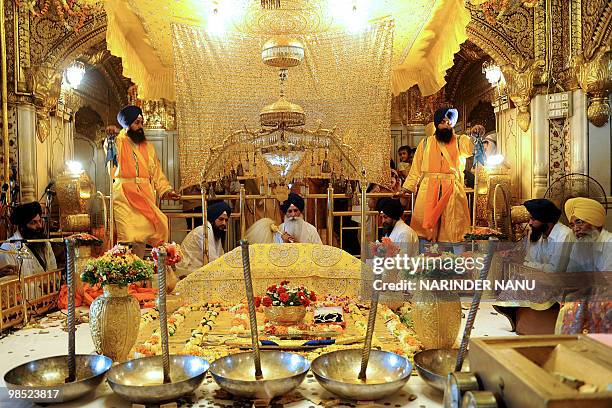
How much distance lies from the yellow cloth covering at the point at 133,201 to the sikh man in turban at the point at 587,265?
4647mm

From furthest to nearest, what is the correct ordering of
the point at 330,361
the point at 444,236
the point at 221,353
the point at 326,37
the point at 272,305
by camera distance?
the point at 444,236, the point at 326,37, the point at 272,305, the point at 221,353, the point at 330,361

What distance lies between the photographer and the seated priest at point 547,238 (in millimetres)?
4449

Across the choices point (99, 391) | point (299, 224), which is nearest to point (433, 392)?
point (99, 391)

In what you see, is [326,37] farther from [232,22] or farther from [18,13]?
[18,13]

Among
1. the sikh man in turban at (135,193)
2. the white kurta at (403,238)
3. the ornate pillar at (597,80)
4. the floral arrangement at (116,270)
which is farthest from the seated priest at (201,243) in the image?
the ornate pillar at (597,80)

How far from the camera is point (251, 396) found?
2652 millimetres

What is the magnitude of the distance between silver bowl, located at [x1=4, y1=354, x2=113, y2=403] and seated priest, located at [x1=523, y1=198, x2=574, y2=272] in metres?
3.28

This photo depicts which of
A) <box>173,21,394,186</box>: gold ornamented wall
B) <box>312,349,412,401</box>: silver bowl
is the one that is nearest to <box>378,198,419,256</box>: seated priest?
<box>173,21,394,186</box>: gold ornamented wall

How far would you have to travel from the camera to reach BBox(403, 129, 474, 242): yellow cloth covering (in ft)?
22.3

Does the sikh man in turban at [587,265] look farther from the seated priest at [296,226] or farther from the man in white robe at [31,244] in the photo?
the man in white robe at [31,244]

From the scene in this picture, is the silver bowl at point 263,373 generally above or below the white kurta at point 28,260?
below

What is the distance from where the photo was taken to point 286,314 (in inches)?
158

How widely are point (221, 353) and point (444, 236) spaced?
4.11 m

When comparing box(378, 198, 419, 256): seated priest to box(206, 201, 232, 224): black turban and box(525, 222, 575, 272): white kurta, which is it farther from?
box(206, 201, 232, 224): black turban
